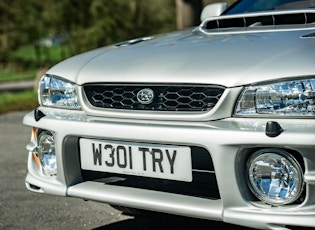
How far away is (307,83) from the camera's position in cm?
253

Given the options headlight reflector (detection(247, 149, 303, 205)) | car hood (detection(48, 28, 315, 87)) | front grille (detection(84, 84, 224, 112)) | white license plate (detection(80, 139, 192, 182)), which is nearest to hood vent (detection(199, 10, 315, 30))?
car hood (detection(48, 28, 315, 87))

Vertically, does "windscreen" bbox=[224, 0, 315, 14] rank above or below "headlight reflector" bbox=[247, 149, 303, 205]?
above

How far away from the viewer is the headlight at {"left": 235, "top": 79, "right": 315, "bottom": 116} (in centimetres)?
253

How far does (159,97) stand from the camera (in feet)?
9.22

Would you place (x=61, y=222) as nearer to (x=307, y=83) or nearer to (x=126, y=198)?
(x=126, y=198)

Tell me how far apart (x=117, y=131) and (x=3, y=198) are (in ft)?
5.91

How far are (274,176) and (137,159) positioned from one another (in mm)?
618

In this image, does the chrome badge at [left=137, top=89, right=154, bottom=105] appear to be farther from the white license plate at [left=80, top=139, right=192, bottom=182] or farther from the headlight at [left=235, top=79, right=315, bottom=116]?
the headlight at [left=235, top=79, right=315, bottom=116]

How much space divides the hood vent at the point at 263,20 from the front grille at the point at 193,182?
898 millimetres

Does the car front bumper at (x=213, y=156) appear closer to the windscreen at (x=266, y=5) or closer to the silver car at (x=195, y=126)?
the silver car at (x=195, y=126)

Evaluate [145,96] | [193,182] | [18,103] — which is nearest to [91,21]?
[18,103]

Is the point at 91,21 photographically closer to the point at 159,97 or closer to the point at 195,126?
the point at 159,97

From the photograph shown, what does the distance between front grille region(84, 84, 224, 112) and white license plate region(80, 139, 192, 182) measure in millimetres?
182

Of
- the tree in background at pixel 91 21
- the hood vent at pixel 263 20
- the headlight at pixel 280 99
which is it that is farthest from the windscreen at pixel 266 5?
the tree in background at pixel 91 21
